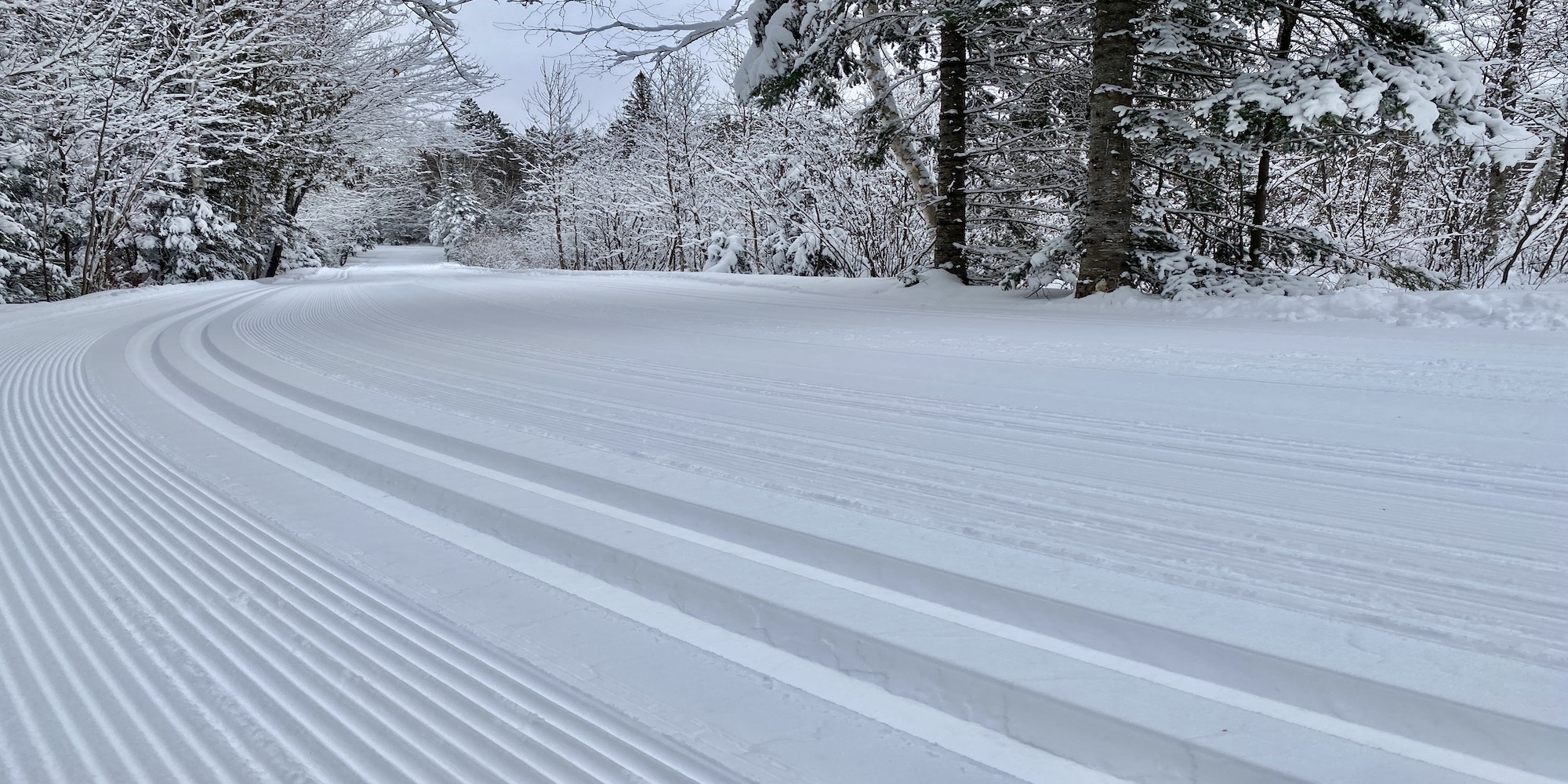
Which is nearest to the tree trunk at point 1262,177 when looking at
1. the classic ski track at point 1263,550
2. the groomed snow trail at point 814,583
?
the groomed snow trail at point 814,583

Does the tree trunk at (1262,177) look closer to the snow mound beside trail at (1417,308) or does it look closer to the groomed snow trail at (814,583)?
the snow mound beside trail at (1417,308)

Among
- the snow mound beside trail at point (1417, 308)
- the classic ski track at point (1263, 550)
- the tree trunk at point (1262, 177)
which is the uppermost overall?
the tree trunk at point (1262, 177)

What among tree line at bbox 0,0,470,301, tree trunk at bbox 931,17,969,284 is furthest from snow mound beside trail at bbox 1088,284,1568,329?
tree line at bbox 0,0,470,301

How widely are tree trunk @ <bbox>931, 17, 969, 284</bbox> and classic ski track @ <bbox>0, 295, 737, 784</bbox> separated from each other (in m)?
7.01

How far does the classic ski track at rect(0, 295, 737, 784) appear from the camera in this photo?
83cm

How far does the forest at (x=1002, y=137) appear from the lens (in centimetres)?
527

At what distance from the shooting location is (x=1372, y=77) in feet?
15.1

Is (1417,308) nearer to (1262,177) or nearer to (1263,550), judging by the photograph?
(1262,177)

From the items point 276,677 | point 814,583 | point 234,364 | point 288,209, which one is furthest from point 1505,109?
point 288,209

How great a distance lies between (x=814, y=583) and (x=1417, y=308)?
3960 mm

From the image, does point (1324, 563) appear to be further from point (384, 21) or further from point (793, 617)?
point (384, 21)

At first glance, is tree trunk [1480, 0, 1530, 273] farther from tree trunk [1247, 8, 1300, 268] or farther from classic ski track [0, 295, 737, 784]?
classic ski track [0, 295, 737, 784]

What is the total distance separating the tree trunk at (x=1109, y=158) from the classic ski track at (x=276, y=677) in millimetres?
5540

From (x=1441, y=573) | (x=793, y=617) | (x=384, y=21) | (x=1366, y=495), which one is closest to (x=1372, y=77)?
(x=1366, y=495)
